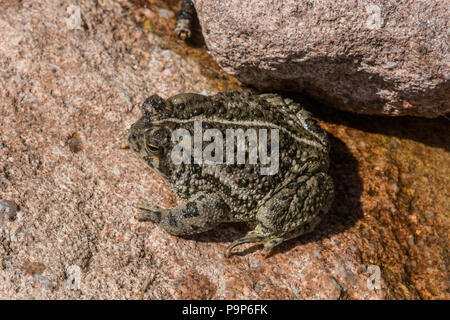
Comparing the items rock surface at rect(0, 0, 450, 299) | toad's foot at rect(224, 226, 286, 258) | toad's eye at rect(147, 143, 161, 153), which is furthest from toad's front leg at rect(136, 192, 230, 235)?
toad's eye at rect(147, 143, 161, 153)

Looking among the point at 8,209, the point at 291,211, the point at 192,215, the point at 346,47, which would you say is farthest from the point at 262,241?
the point at 8,209

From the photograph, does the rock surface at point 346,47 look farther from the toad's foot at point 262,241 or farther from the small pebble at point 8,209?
the small pebble at point 8,209

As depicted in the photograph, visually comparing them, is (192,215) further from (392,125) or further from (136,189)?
(392,125)

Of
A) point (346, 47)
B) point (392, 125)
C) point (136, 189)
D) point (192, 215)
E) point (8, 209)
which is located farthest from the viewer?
point (392, 125)

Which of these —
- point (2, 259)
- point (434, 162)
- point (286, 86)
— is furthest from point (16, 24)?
point (434, 162)

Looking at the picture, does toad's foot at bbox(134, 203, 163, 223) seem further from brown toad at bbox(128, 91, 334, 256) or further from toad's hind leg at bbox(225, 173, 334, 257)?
toad's hind leg at bbox(225, 173, 334, 257)
